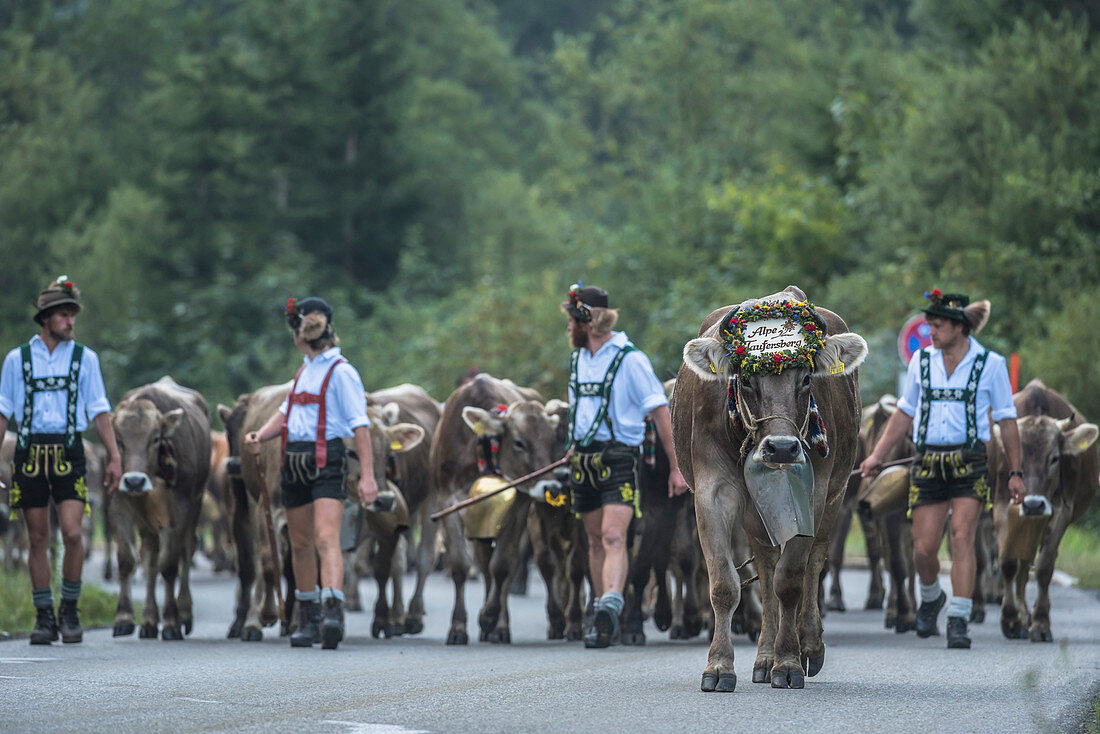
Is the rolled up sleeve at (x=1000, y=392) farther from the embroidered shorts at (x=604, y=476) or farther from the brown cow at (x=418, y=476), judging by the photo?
the brown cow at (x=418, y=476)

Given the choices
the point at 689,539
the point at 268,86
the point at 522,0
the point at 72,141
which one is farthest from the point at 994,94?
the point at 522,0

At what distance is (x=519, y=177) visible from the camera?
2375 inches

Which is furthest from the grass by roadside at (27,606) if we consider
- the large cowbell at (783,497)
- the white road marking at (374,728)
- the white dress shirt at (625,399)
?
the large cowbell at (783,497)

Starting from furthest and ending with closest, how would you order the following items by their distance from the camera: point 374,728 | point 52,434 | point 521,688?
point 52,434
point 521,688
point 374,728

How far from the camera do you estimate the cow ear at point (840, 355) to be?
30.7ft

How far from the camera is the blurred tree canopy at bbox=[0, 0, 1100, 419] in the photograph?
3083cm

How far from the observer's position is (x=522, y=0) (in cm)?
7738

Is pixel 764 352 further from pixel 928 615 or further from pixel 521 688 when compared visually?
pixel 928 615

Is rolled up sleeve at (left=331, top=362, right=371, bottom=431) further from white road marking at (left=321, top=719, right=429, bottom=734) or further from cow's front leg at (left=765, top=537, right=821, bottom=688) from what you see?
white road marking at (left=321, top=719, right=429, bottom=734)

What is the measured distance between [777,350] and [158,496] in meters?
6.69

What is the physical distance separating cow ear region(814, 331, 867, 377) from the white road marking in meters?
3.17

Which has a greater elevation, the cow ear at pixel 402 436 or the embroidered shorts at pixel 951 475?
the cow ear at pixel 402 436

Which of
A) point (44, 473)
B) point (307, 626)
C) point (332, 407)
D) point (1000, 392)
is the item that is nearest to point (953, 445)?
point (1000, 392)

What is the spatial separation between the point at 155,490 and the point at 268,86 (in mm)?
38041
